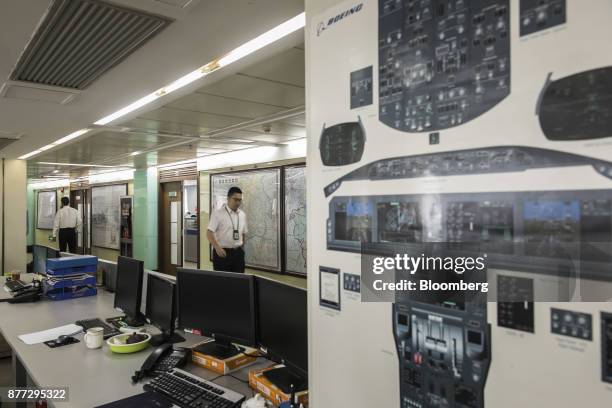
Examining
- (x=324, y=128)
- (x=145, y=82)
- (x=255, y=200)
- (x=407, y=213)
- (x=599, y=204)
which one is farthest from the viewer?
(x=255, y=200)

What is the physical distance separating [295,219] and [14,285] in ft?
10.6

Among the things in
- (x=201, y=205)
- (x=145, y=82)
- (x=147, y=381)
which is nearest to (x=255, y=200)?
(x=201, y=205)

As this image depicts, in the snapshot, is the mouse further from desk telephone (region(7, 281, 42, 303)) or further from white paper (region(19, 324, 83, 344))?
desk telephone (region(7, 281, 42, 303))

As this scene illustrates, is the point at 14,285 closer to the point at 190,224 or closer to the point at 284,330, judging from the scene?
the point at 284,330

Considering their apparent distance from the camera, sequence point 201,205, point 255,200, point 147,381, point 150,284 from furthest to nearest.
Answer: point 201,205
point 255,200
point 150,284
point 147,381

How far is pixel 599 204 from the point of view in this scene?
0.71m

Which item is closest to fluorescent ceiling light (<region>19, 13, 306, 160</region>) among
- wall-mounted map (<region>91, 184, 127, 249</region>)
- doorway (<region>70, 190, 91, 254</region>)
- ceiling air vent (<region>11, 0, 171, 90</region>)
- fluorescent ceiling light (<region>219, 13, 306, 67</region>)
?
fluorescent ceiling light (<region>219, 13, 306, 67</region>)

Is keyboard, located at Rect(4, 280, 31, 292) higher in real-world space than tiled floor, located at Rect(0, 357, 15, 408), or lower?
higher

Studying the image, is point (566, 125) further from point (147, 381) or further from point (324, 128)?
point (147, 381)

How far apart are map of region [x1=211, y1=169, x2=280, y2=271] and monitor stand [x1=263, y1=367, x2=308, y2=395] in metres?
4.03

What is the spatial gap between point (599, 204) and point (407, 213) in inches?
16.1

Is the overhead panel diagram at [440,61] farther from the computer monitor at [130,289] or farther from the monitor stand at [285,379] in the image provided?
the computer monitor at [130,289]

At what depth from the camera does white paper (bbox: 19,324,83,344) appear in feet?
8.00

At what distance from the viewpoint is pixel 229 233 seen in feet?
16.6
